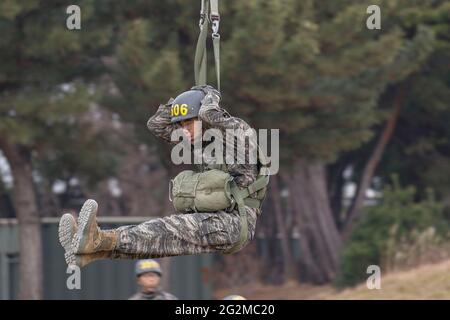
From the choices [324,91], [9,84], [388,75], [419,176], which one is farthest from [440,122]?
[9,84]

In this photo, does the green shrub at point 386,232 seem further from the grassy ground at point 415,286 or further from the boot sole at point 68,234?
the boot sole at point 68,234

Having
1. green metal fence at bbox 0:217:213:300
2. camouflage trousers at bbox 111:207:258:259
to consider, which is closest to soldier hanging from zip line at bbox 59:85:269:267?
camouflage trousers at bbox 111:207:258:259

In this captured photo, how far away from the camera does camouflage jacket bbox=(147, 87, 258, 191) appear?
26.5 ft

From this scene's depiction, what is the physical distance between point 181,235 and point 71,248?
0.85 m

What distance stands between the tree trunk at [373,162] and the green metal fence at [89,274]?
6.05m

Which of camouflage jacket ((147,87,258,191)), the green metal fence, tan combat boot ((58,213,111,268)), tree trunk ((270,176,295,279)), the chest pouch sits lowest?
tan combat boot ((58,213,111,268))

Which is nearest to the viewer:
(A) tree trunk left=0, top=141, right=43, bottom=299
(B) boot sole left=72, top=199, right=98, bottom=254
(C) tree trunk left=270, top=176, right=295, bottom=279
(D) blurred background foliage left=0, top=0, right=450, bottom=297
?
(B) boot sole left=72, top=199, right=98, bottom=254

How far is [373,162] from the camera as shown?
2798cm

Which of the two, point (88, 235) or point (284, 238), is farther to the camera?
point (284, 238)

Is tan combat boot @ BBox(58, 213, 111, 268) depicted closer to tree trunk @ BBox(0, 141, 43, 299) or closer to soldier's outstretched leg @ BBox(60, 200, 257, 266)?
soldier's outstretched leg @ BBox(60, 200, 257, 266)

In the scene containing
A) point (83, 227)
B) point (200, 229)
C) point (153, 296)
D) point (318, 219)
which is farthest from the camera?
point (318, 219)

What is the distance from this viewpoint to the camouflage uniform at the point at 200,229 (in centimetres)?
805

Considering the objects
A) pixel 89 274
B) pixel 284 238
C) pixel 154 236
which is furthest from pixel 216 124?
pixel 284 238

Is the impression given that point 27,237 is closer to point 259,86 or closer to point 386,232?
point 259,86
